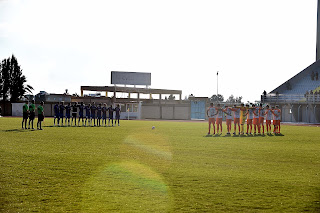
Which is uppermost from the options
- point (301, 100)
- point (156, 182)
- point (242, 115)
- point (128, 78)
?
point (128, 78)

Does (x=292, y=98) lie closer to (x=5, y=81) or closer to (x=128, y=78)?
(x=128, y=78)

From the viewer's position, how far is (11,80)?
92.7 m

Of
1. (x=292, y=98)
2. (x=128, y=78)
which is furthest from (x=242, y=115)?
(x=128, y=78)

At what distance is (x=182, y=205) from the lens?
7203 mm

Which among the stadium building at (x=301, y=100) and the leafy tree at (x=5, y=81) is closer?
the stadium building at (x=301, y=100)

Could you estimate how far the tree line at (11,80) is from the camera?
9188 cm

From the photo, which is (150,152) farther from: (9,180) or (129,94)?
(129,94)

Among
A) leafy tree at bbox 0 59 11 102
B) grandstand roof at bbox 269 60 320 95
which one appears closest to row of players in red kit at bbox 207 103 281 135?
grandstand roof at bbox 269 60 320 95

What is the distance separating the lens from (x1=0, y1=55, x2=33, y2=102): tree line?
301ft

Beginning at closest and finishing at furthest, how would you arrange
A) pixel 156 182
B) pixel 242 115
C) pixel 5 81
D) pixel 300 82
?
pixel 156 182
pixel 242 115
pixel 300 82
pixel 5 81

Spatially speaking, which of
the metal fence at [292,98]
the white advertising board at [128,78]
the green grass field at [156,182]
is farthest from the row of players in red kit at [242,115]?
the white advertising board at [128,78]

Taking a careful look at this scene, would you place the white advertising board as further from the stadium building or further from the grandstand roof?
the stadium building

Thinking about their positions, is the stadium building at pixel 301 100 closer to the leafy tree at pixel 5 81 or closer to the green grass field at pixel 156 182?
the green grass field at pixel 156 182

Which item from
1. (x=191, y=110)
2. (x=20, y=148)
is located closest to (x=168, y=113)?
(x=191, y=110)
